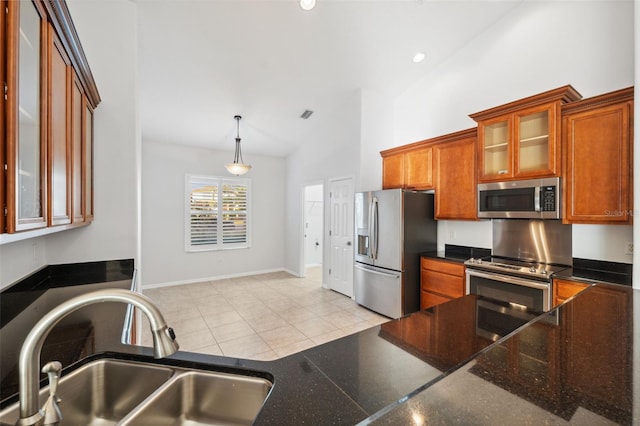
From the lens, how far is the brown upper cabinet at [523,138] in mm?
2559

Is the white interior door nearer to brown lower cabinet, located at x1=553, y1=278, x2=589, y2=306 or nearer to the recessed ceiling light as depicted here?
the recessed ceiling light

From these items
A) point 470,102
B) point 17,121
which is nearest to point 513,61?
point 470,102

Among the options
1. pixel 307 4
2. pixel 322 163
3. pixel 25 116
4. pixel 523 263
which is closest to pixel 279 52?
pixel 307 4

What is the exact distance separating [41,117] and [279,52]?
280 centimetres

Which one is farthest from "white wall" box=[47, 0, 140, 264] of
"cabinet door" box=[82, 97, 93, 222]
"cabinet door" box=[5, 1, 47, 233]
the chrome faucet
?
the chrome faucet

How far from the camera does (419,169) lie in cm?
384

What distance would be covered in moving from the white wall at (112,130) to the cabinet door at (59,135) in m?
0.88

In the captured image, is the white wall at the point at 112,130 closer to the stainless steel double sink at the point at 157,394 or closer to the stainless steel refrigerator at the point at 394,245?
the stainless steel double sink at the point at 157,394

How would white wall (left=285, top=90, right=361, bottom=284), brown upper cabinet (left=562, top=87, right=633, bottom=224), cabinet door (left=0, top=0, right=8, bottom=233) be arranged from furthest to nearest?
white wall (left=285, top=90, right=361, bottom=284) → brown upper cabinet (left=562, top=87, right=633, bottom=224) → cabinet door (left=0, top=0, right=8, bottom=233)

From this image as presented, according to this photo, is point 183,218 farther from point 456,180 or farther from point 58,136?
point 456,180

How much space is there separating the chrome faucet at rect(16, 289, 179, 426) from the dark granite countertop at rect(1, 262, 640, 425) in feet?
0.99

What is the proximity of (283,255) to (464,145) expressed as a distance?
15.4 ft

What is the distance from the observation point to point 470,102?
3.71 m

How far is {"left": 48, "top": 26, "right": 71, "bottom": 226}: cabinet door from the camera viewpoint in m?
1.25
